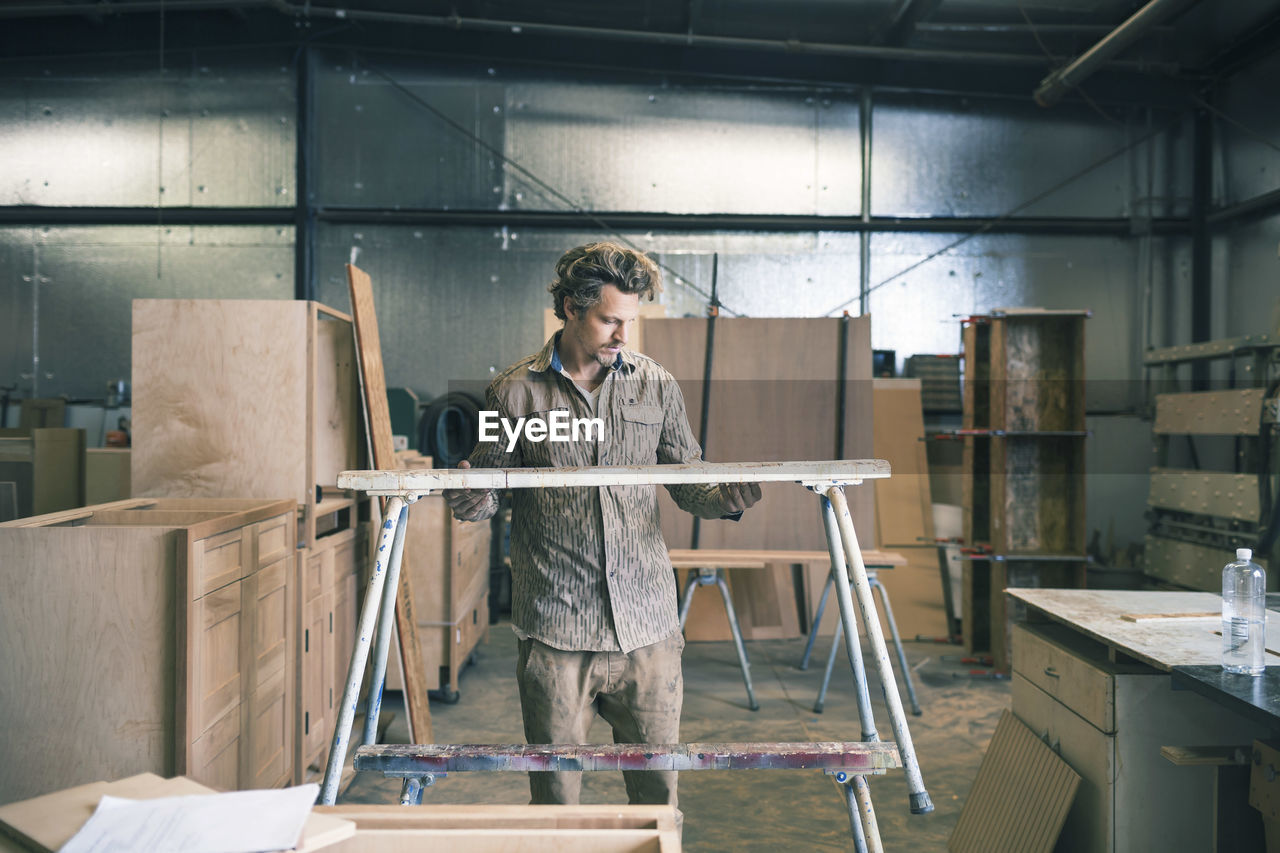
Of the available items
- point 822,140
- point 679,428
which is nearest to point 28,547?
point 679,428

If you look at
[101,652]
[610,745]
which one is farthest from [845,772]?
[101,652]

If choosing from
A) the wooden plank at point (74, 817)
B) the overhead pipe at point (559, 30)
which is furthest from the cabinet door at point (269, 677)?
the overhead pipe at point (559, 30)

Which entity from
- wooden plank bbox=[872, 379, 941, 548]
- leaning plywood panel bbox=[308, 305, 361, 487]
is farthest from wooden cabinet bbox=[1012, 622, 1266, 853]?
wooden plank bbox=[872, 379, 941, 548]

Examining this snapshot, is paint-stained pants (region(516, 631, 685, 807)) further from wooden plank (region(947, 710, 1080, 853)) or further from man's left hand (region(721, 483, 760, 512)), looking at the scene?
wooden plank (region(947, 710, 1080, 853))

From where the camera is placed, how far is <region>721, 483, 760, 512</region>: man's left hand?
5.25ft

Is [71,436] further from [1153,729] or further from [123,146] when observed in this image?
[1153,729]

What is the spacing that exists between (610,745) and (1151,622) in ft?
5.04

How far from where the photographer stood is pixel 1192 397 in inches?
186

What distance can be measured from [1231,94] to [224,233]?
709cm

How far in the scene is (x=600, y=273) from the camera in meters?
1.58

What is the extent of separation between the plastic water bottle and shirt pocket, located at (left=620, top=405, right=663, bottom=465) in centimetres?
130

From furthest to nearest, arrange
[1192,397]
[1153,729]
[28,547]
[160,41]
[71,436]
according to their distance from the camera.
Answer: [160,41] < [1192,397] < [71,436] < [1153,729] < [28,547]

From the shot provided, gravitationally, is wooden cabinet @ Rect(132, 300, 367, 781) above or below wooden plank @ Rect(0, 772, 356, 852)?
above

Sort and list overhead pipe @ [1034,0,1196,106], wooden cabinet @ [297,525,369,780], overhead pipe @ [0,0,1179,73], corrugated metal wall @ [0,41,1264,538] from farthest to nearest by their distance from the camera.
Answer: corrugated metal wall @ [0,41,1264,538]
overhead pipe @ [0,0,1179,73]
overhead pipe @ [1034,0,1196,106]
wooden cabinet @ [297,525,369,780]
